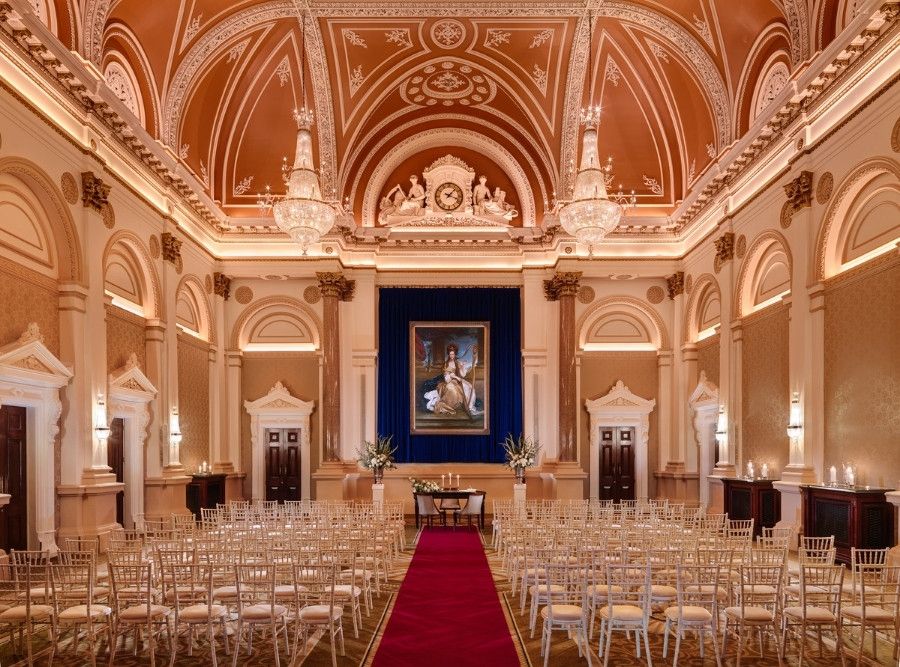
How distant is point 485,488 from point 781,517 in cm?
1061

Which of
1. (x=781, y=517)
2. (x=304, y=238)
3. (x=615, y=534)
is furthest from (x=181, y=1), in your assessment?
(x=781, y=517)

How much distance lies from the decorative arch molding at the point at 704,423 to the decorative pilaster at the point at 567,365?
11.0 ft

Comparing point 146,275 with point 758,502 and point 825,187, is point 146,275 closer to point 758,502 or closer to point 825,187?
point 758,502

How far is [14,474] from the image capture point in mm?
13070

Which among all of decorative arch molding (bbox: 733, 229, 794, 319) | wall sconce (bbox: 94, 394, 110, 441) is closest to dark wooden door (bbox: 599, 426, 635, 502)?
decorative arch molding (bbox: 733, 229, 794, 319)

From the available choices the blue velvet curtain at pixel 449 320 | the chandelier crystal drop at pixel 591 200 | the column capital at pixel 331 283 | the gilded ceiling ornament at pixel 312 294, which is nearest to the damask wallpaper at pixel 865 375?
the chandelier crystal drop at pixel 591 200

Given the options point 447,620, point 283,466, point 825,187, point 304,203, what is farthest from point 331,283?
point 447,620

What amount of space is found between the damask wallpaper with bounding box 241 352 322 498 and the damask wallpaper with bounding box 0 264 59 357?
10607 mm

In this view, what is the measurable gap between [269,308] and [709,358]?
1291 cm

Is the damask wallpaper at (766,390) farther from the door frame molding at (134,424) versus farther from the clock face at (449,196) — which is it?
the door frame molding at (134,424)

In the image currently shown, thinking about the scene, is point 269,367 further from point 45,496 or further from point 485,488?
point 45,496

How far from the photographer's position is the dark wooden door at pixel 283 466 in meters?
24.4

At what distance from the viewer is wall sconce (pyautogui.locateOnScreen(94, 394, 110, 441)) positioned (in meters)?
14.8

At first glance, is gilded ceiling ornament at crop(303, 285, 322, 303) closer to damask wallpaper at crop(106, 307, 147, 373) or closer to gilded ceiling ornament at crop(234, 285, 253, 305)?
gilded ceiling ornament at crop(234, 285, 253, 305)
